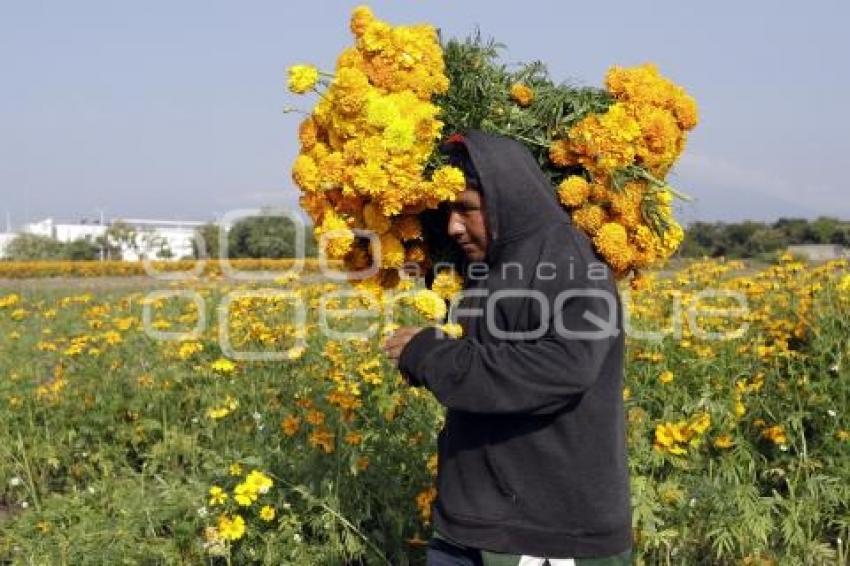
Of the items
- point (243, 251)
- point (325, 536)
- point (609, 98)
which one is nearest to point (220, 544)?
point (325, 536)

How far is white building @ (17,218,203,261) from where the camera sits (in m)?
54.3

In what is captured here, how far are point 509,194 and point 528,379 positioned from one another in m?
0.42

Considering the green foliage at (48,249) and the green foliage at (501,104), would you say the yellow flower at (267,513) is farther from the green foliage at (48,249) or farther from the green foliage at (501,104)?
the green foliage at (48,249)

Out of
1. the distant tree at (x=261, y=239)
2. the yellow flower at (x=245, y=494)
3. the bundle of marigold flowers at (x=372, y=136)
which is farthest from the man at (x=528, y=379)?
the distant tree at (x=261, y=239)

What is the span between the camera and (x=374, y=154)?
2.14m

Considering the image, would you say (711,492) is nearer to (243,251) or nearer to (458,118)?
(458,118)

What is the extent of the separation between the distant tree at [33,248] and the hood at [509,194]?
5905 cm

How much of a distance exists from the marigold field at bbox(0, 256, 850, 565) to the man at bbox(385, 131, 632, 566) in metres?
0.48

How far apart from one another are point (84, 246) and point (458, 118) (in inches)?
2356

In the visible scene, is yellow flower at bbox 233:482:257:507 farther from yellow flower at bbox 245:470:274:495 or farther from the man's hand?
the man's hand

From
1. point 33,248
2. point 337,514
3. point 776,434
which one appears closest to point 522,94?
point 337,514

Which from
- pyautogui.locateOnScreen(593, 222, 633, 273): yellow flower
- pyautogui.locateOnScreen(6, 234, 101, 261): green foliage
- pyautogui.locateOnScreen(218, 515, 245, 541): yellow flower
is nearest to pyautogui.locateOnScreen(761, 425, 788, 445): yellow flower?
pyautogui.locateOnScreen(593, 222, 633, 273): yellow flower

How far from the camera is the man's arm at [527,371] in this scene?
198 centimetres

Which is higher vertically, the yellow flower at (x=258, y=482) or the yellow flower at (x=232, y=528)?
the yellow flower at (x=258, y=482)
